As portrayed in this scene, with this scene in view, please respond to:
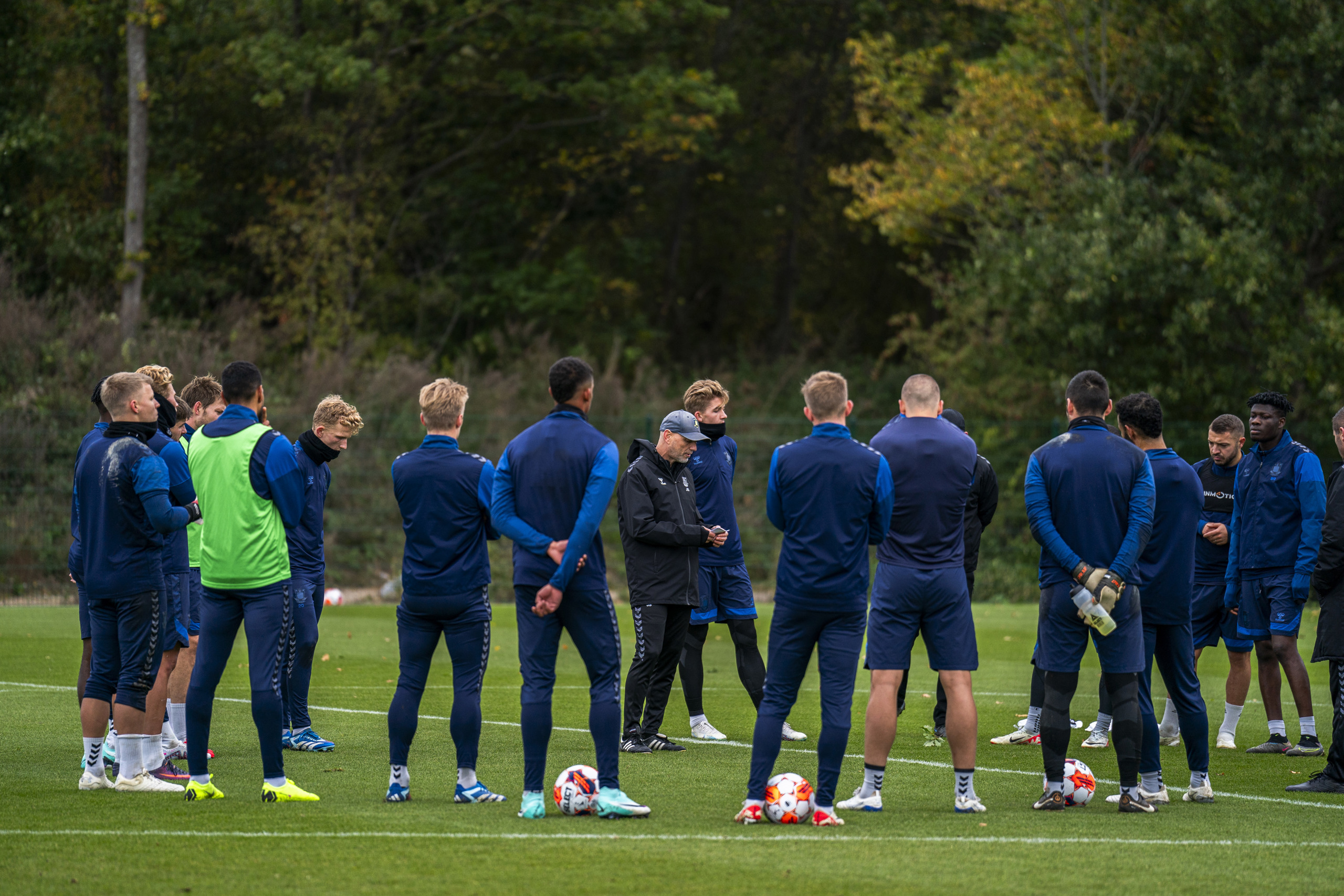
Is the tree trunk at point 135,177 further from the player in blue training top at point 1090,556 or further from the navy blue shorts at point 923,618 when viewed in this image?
the player in blue training top at point 1090,556

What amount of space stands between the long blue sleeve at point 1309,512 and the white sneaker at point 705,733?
3.70 metres

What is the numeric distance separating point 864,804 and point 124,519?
390cm

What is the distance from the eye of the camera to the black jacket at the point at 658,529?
8.36m

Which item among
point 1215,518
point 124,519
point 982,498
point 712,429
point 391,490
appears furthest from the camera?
point 391,490

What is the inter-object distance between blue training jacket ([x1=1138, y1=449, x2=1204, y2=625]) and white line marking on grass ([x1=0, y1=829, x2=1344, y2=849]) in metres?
1.29

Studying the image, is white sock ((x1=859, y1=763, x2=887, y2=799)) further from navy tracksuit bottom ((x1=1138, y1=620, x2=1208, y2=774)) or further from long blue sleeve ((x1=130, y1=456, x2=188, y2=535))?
long blue sleeve ((x1=130, y1=456, x2=188, y2=535))

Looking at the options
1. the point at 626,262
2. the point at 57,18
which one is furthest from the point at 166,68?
the point at 626,262

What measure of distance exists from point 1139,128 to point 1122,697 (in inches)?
715

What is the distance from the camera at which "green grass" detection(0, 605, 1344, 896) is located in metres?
5.39

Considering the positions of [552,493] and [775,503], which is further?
[775,503]

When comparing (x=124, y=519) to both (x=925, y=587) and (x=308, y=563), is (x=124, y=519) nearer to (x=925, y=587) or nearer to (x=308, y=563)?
(x=308, y=563)

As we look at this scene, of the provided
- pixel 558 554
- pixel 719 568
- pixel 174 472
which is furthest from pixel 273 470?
pixel 719 568

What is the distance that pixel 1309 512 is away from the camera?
8375 millimetres

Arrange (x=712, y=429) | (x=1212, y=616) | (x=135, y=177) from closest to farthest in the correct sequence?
(x=712, y=429)
(x=1212, y=616)
(x=135, y=177)
